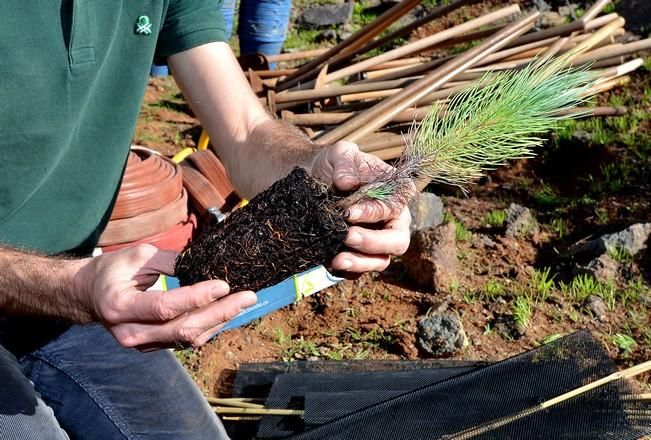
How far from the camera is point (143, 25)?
6.51 feet

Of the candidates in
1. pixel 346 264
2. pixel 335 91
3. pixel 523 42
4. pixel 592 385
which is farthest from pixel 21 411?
pixel 523 42

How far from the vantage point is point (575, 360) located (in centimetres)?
234

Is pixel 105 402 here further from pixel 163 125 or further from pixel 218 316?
pixel 163 125

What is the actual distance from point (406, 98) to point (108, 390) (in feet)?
7.44

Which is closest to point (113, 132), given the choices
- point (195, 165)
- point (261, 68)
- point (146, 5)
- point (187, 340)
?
point (146, 5)

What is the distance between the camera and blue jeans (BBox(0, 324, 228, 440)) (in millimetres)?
1842

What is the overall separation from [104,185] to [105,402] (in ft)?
2.03

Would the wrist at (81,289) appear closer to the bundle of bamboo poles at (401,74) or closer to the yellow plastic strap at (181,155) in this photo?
the bundle of bamboo poles at (401,74)

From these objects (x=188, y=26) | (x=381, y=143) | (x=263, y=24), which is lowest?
(x=381, y=143)

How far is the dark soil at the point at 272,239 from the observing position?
152 cm

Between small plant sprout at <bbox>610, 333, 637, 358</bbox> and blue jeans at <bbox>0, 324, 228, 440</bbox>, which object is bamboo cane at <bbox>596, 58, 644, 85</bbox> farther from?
blue jeans at <bbox>0, 324, 228, 440</bbox>

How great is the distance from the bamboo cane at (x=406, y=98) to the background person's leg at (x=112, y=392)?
5.52 feet

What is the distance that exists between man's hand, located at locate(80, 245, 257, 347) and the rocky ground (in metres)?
1.26

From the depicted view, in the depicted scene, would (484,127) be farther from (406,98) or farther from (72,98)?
(406,98)
